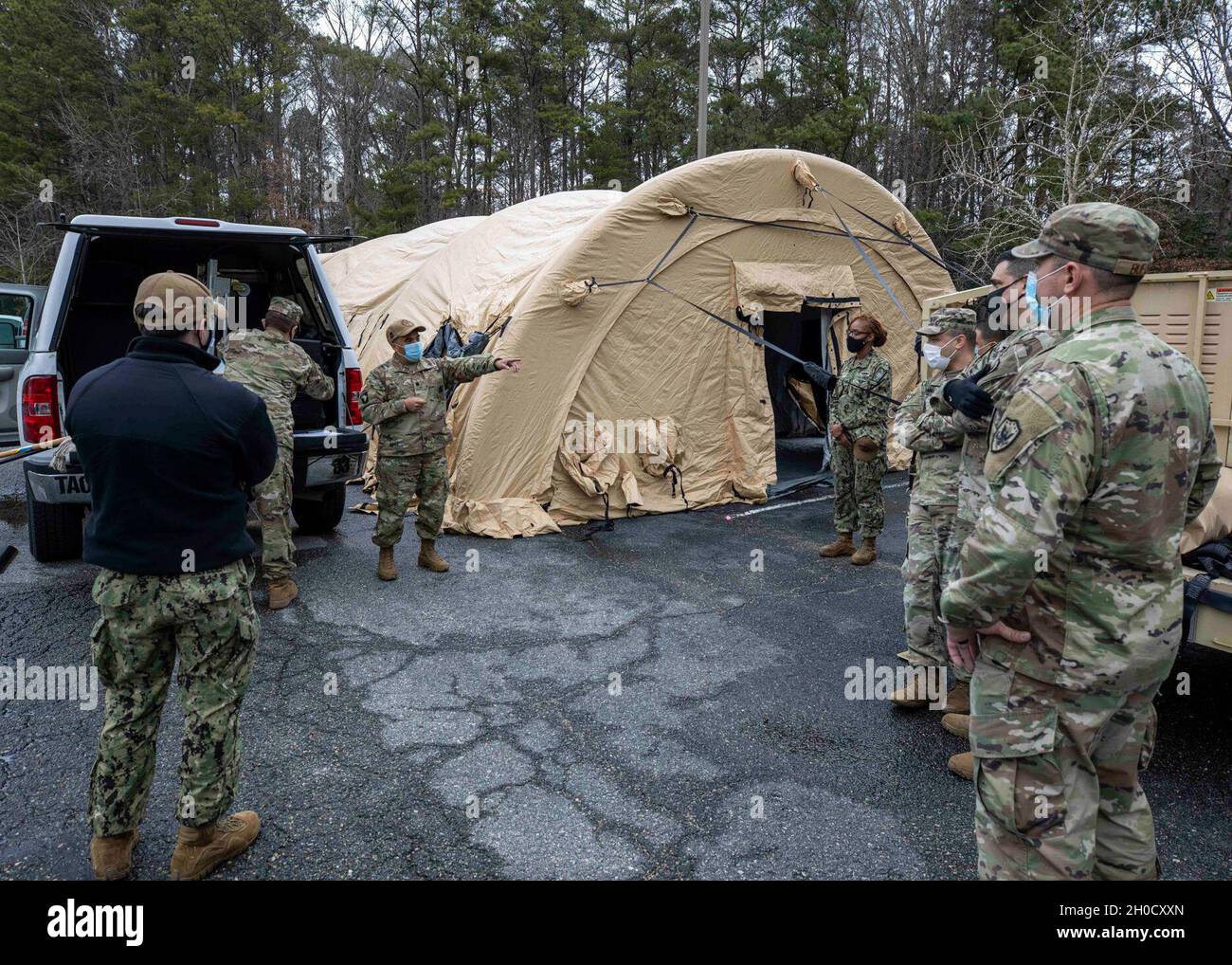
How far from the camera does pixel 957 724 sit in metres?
3.50

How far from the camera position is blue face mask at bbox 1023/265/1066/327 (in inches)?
81.7

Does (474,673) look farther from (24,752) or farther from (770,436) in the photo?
(770,436)

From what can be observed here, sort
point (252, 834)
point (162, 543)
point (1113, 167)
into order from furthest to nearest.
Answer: point (1113, 167) < point (252, 834) < point (162, 543)

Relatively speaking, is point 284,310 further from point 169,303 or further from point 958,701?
point 958,701

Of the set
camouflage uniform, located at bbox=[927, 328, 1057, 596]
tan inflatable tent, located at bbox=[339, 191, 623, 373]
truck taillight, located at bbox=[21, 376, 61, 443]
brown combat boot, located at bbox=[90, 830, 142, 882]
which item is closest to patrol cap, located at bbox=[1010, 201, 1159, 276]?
camouflage uniform, located at bbox=[927, 328, 1057, 596]

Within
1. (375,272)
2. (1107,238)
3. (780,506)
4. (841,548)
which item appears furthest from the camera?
(375,272)

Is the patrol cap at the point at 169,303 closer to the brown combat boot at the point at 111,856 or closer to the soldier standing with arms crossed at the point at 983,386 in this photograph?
the brown combat boot at the point at 111,856

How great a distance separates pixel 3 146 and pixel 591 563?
25.6 meters

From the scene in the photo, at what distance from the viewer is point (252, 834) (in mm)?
2684

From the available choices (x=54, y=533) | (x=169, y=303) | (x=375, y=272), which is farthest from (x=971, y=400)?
(x=375, y=272)

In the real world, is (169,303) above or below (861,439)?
above

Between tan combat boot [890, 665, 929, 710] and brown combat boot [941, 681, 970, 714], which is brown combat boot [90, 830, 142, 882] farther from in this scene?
brown combat boot [941, 681, 970, 714]

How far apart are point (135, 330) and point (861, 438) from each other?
583cm
